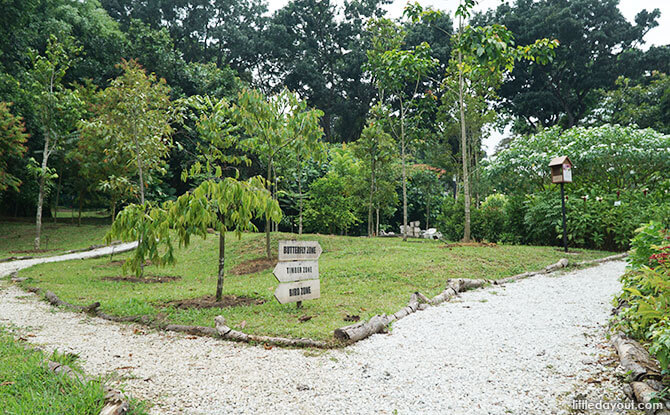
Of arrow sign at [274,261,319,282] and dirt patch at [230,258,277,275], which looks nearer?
arrow sign at [274,261,319,282]

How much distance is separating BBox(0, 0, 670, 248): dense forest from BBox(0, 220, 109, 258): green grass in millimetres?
1341

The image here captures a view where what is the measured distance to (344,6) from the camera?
91.6 feet

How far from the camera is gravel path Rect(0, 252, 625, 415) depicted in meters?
2.49

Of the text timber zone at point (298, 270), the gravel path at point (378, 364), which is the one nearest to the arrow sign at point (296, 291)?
the text timber zone at point (298, 270)

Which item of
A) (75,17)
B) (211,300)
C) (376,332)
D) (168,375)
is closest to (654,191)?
(376,332)

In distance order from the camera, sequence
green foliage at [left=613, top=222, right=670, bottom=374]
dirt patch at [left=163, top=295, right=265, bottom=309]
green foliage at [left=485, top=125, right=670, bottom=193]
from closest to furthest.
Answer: green foliage at [left=613, top=222, right=670, bottom=374]
dirt patch at [left=163, top=295, right=265, bottom=309]
green foliage at [left=485, top=125, right=670, bottom=193]

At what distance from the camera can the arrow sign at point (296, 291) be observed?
4621mm

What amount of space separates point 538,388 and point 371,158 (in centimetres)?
1152

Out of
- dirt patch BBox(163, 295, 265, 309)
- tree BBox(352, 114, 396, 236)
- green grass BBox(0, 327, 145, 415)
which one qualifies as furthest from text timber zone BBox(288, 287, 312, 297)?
tree BBox(352, 114, 396, 236)

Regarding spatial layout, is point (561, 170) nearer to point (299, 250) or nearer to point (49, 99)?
point (299, 250)

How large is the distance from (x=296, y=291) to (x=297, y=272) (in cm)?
23

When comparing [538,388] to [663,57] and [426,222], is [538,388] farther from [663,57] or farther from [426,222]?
[663,57]

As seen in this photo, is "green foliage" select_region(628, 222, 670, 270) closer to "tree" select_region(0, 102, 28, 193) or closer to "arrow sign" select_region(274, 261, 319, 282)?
"arrow sign" select_region(274, 261, 319, 282)

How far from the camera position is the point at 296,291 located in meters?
4.82
